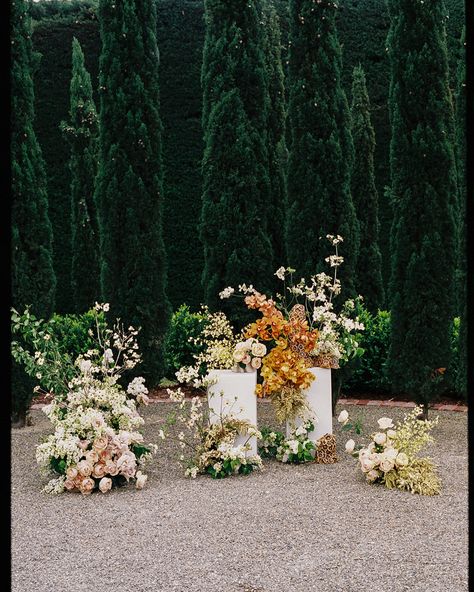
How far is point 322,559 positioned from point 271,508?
990mm

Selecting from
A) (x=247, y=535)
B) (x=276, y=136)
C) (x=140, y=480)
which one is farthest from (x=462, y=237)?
(x=247, y=535)

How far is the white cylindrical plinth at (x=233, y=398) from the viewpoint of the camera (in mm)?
5773

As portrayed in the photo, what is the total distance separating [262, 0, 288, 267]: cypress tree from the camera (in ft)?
29.0

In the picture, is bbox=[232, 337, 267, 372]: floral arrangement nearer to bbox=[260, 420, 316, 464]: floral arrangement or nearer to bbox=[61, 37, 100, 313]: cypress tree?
bbox=[260, 420, 316, 464]: floral arrangement

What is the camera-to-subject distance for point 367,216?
1016cm

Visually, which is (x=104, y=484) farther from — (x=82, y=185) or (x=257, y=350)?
(x=82, y=185)

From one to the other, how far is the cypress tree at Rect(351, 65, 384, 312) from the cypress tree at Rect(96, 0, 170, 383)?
3156mm

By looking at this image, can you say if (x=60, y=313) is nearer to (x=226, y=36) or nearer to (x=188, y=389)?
(x=188, y=389)

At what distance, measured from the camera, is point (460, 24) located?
1166cm

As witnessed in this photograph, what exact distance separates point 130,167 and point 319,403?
3679mm

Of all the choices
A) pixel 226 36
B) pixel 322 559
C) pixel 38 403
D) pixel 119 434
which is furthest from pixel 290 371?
pixel 38 403

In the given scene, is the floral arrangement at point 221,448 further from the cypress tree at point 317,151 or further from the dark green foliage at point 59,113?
the dark green foliage at point 59,113

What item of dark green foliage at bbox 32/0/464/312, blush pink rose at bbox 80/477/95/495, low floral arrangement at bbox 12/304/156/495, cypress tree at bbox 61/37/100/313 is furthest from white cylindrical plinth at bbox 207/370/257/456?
cypress tree at bbox 61/37/100/313

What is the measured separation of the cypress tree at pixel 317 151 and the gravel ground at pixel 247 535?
2.57 m
